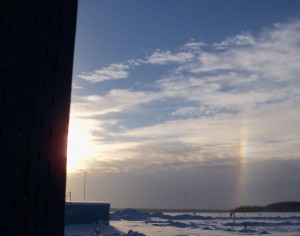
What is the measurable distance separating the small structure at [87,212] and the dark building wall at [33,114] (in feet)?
149

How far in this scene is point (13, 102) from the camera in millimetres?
990

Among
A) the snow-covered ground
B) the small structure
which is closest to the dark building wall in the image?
the snow-covered ground

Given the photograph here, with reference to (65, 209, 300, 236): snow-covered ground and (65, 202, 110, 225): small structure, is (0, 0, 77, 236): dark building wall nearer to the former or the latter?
(65, 209, 300, 236): snow-covered ground

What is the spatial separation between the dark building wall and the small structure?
45.4 meters

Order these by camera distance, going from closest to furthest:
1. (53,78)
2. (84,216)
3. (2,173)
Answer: (2,173) → (53,78) → (84,216)

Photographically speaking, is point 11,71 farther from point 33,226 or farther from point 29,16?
point 33,226

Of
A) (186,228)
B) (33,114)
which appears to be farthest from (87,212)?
(33,114)

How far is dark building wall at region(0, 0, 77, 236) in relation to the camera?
96 centimetres

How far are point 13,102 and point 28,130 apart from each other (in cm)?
7

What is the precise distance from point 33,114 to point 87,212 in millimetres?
47311

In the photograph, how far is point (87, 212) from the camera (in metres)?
46.8

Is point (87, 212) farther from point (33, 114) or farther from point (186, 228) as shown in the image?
point (33, 114)

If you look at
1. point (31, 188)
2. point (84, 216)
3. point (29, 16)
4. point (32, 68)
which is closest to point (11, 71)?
point (32, 68)

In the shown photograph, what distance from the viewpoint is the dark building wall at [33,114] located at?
0.96 meters
